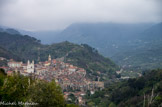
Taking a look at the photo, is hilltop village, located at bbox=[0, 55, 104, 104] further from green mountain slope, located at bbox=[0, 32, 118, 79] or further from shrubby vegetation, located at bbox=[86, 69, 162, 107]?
shrubby vegetation, located at bbox=[86, 69, 162, 107]

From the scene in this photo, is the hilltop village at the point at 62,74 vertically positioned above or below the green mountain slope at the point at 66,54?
below

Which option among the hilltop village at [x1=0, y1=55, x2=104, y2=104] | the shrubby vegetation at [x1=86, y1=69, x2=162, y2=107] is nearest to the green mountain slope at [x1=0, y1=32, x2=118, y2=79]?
the hilltop village at [x1=0, y1=55, x2=104, y2=104]

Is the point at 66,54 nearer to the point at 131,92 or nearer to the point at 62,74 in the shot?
the point at 62,74

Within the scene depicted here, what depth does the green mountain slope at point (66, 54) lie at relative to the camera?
7044cm

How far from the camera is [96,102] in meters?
35.0

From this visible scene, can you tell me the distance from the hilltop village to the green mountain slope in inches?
245

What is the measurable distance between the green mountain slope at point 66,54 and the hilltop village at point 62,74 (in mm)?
6218

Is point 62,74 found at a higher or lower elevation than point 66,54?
lower

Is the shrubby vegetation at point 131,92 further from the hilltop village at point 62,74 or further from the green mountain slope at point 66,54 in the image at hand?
the green mountain slope at point 66,54

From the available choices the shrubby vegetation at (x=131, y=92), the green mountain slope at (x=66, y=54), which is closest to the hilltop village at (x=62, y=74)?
the green mountain slope at (x=66, y=54)

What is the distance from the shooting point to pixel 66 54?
8000cm

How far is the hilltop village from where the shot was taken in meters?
48.4

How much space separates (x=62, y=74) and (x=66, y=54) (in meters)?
22.4

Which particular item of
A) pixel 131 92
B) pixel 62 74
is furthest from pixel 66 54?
pixel 131 92
